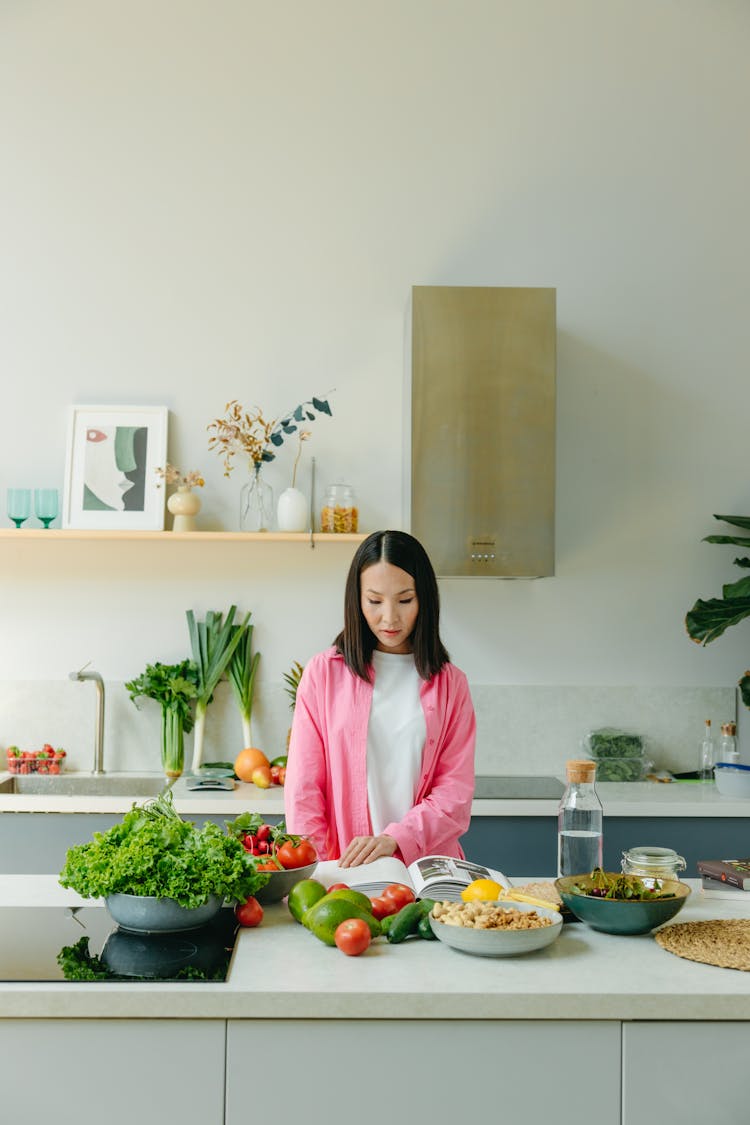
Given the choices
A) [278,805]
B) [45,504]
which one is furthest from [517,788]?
[45,504]

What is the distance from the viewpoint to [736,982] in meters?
1.64

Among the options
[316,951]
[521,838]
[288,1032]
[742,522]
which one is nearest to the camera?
[288,1032]

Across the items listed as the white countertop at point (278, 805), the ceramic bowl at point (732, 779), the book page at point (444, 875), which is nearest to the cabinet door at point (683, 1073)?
the book page at point (444, 875)

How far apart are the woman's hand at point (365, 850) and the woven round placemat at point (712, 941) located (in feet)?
1.99

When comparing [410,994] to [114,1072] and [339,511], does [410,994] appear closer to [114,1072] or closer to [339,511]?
[114,1072]

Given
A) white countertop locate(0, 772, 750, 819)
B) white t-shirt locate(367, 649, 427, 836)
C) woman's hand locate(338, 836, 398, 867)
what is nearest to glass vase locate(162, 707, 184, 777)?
white countertop locate(0, 772, 750, 819)

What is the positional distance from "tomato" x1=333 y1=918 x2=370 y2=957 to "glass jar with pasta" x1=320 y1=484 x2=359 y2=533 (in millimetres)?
2277

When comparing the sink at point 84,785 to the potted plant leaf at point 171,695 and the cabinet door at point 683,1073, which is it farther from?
the cabinet door at point 683,1073

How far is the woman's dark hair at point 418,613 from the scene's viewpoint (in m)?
2.54

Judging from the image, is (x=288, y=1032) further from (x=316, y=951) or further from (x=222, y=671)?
(x=222, y=671)

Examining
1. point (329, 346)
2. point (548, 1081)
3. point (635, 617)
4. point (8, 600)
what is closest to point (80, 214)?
point (329, 346)

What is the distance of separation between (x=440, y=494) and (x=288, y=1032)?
228 centimetres

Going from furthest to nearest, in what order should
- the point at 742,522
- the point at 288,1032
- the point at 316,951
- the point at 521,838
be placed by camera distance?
the point at 742,522 < the point at 521,838 < the point at 316,951 < the point at 288,1032

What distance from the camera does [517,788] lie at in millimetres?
3820
